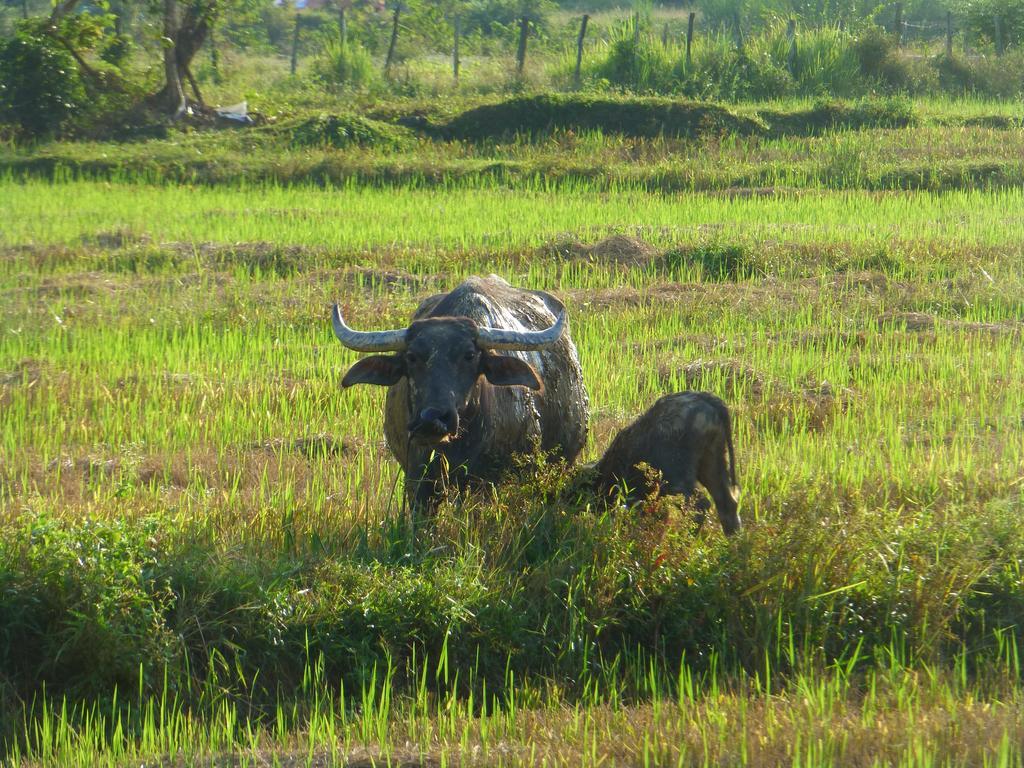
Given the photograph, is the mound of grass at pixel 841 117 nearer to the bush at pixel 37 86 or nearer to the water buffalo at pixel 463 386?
the bush at pixel 37 86

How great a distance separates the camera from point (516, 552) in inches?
184

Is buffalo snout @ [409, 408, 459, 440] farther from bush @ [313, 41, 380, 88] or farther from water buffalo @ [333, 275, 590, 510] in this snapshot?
bush @ [313, 41, 380, 88]

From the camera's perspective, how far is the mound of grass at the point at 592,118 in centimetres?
1630

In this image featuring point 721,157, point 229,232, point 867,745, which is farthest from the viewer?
point 721,157

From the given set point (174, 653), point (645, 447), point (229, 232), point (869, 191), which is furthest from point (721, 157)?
point (174, 653)

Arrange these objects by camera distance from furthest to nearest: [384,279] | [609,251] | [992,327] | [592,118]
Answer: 1. [592,118]
2. [609,251]
3. [384,279]
4. [992,327]

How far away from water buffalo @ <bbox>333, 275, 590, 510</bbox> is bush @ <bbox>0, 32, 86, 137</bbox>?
1191cm

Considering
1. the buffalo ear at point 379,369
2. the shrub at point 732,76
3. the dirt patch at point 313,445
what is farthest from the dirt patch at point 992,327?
the shrub at point 732,76

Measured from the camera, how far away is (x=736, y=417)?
6539 mm

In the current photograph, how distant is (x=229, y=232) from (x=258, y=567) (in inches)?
284

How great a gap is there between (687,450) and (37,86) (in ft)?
43.4

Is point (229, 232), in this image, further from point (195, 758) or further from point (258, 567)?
point (195, 758)

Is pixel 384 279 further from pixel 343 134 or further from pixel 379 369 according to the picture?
pixel 343 134

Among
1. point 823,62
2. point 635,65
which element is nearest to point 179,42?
point 635,65
